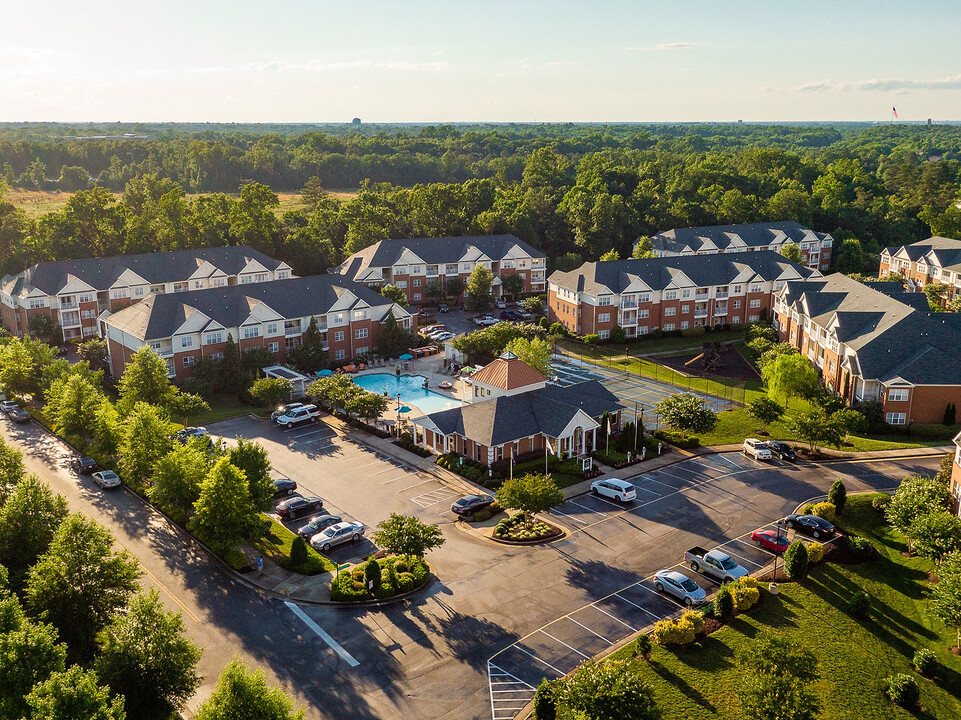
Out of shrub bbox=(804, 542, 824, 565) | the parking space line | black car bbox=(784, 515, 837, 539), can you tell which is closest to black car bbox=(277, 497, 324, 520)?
the parking space line

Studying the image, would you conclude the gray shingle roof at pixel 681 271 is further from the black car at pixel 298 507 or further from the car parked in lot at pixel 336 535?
the car parked in lot at pixel 336 535

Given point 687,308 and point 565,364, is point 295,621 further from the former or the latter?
point 687,308

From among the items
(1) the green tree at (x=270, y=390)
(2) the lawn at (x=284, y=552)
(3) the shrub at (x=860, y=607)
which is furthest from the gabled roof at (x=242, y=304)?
(3) the shrub at (x=860, y=607)

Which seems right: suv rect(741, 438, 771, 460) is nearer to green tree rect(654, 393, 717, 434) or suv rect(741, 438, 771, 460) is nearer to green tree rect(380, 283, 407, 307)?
green tree rect(654, 393, 717, 434)

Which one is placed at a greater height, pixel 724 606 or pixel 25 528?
pixel 25 528

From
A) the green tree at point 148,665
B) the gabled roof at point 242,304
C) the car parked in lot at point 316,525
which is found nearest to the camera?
the green tree at point 148,665

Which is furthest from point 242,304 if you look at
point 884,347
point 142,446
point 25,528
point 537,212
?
point 537,212

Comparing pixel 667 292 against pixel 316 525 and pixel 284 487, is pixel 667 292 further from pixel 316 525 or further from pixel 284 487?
pixel 316 525
